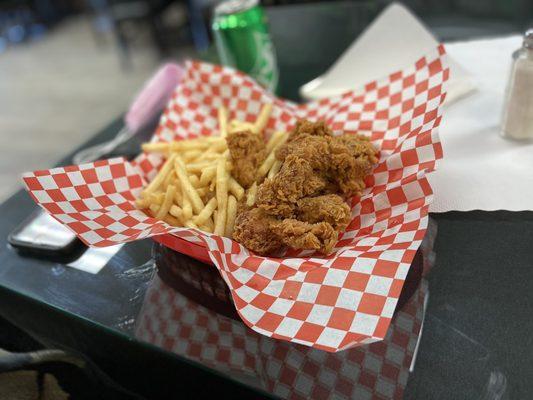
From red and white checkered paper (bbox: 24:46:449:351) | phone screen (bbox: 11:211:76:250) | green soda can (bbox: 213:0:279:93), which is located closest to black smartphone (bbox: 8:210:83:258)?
phone screen (bbox: 11:211:76:250)

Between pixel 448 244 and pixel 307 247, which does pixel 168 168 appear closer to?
pixel 307 247

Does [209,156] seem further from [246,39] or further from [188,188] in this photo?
[246,39]

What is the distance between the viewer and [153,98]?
1.94 metres

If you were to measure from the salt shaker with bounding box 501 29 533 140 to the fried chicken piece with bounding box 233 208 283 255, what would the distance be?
2.60 feet

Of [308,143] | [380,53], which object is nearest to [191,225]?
[308,143]

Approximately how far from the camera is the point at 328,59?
2.15 metres

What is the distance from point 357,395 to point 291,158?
56 cm

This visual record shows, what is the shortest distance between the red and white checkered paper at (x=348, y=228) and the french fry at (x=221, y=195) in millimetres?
116

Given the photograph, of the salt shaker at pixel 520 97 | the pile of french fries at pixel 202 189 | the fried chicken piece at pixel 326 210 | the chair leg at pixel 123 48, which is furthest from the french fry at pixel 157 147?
the chair leg at pixel 123 48

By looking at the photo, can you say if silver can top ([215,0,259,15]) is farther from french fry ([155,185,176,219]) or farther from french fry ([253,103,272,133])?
french fry ([155,185,176,219])

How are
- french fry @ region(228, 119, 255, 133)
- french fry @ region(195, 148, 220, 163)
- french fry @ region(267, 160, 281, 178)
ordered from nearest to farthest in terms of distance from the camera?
french fry @ region(267, 160, 281, 178)
french fry @ region(195, 148, 220, 163)
french fry @ region(228, 119, 255, 133)

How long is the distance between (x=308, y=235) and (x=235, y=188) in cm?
31

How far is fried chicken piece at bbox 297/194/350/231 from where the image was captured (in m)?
1.05

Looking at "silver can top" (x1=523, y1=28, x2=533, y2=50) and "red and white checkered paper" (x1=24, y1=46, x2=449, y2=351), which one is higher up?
"silver can top" (x1=523, y1=28, x2=533, y2=50)
